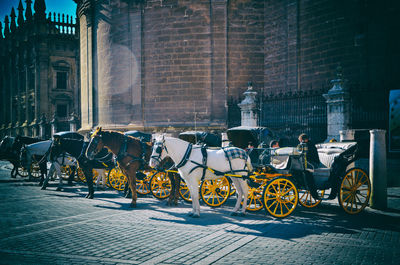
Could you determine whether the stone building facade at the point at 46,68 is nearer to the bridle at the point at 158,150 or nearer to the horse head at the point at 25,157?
the horse head at the point at 25,157

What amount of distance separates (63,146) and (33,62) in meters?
33.8

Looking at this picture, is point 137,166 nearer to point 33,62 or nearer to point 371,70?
point 371,70

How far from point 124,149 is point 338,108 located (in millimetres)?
8060

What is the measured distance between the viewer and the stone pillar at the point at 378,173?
303 inches

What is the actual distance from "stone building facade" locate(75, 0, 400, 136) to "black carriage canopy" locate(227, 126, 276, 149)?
4.26 meters

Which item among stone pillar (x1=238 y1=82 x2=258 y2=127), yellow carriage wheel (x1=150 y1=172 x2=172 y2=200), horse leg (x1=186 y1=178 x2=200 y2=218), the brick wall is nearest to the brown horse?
yellow carriage wheel (x1=150 y1=172 x2=172 y2=200)

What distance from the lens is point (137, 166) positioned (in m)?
9.09

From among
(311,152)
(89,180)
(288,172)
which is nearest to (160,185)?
(89,180)

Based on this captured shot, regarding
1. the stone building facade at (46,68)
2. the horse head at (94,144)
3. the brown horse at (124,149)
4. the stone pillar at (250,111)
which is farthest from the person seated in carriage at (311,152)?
the stone building facade at (46,68)

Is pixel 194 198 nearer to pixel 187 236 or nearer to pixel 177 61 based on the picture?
pixel 187 236

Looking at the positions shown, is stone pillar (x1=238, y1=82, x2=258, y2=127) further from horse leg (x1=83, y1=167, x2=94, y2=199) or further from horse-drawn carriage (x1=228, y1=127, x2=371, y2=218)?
horse leg (x1=83, y1=167, x2=94, y2=199)

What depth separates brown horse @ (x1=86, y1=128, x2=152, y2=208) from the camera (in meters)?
8.88

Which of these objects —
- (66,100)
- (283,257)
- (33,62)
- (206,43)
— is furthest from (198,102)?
(33,62)

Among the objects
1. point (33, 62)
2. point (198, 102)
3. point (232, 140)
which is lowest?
point (232, 140)
